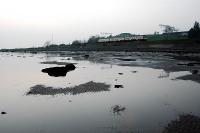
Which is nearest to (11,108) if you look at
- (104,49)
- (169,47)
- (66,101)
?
(66,101)

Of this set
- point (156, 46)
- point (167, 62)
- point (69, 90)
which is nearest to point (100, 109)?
point (69, 90)

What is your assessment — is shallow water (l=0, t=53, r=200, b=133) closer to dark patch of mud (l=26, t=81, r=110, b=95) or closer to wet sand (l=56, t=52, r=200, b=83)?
dark patch of mud (l=26, t=81, r=110, b=95)

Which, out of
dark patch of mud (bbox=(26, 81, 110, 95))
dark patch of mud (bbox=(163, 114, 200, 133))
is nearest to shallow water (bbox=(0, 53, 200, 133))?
dark patch of mud (bbox=(163, 114, 200, 133))

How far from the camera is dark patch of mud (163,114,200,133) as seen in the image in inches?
690

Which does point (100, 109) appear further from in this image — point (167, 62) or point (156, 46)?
point (156, 46)

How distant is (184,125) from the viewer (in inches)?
→ 730

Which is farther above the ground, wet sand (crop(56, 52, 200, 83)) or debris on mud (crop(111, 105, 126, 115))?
wet sand (crop(56, 52, 200, 83))

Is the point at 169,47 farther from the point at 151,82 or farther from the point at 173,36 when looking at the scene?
the point at 151,82

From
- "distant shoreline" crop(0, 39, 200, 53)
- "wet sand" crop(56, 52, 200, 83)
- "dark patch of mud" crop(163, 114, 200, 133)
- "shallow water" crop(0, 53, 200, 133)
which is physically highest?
"distant shoreline" crop(0, 39, 200, 53)

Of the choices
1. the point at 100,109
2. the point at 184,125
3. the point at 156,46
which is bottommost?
the point at 100,109

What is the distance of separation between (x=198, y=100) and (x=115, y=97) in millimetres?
8290

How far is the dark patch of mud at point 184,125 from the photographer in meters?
17.5

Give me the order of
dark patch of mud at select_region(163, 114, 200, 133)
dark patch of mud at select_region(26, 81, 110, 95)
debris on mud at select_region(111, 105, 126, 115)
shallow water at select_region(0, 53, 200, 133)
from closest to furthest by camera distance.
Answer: dark patch of mud at select_region(163, 114, 200, 133), shallow water at select_region(0, 53, 200, 133), debris on mud at select_region(111, 105, 126, 115), dark patch of mud at select_region(26, 81, 110, 95)

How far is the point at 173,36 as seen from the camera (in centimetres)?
14450
